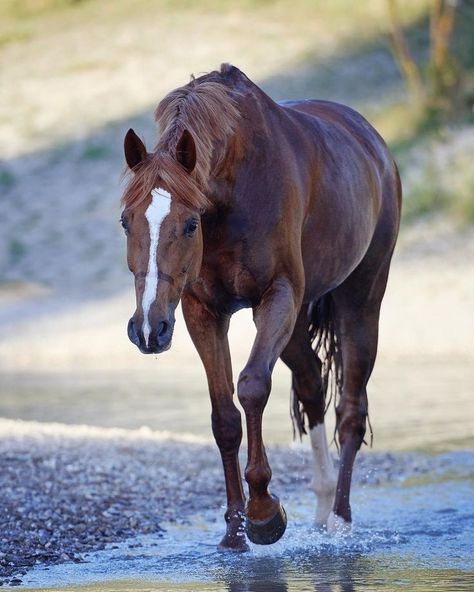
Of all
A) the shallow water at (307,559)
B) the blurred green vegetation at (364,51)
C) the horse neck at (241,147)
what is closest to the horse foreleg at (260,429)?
the shallow water at (307,559)

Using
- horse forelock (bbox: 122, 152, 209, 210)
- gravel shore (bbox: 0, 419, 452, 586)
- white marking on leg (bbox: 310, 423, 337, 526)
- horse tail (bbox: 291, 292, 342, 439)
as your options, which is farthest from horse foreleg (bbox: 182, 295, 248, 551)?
horse tail (bbox: 291, 292, 342, 439)

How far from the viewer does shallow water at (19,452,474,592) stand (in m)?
4.46

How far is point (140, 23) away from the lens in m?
24.7

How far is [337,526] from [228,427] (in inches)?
33.6

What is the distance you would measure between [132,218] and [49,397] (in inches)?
272

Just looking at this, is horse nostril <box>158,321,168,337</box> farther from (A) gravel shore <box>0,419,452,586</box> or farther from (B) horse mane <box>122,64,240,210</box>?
(A) gravel shore <box>0,419,452,586</box>

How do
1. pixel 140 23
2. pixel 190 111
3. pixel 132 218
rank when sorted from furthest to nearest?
pixel 140 23
pixel 190 111
pixel 132 218

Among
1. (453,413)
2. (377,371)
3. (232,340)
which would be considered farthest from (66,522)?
(232,340)

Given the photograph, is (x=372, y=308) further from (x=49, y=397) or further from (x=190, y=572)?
(x=49, y=397)

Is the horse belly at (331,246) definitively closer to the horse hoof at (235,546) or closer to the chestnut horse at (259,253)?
the chestnut horse at (259,253)

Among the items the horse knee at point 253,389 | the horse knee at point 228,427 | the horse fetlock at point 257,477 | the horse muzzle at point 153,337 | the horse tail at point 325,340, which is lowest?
the horse fetlock at point 257,477

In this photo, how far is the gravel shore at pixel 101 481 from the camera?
527 centimetres

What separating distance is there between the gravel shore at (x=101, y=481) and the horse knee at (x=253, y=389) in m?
0.95

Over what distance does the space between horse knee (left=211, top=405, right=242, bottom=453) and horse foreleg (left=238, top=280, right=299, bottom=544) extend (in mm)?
347
